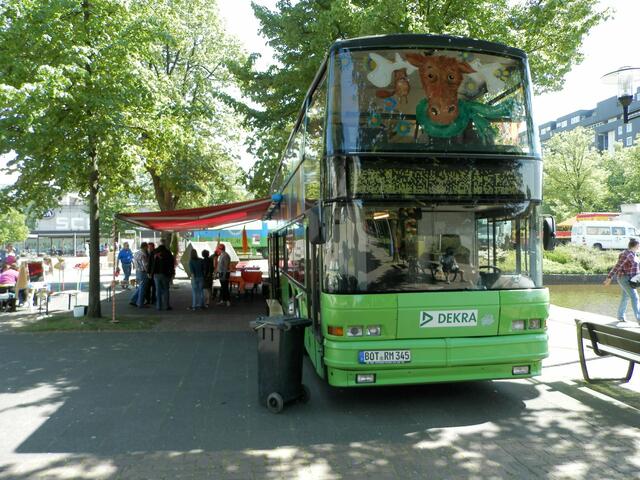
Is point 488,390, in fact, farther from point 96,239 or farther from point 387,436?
point 96,239

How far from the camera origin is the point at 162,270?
14430 millimetres

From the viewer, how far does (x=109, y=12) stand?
1158 centimetres

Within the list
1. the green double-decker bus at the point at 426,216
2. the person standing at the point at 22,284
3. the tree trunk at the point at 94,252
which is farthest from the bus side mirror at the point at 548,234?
the person standing at the point at 22,284

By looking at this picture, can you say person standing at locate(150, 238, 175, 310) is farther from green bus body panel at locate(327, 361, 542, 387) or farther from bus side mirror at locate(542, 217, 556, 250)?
bus side mirror at locate(542, 217, 556, 250)

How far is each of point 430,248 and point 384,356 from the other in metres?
1.30

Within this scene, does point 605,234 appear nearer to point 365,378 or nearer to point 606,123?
point 365,378

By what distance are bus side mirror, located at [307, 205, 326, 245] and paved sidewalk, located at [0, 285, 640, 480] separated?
76.5 inches

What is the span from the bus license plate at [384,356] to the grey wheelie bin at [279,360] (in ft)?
2.81

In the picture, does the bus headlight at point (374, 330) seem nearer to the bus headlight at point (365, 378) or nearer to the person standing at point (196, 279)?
the bus headlight at point (365, 378)

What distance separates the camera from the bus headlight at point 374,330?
5.62m

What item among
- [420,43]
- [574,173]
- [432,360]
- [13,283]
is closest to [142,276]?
[13,283]

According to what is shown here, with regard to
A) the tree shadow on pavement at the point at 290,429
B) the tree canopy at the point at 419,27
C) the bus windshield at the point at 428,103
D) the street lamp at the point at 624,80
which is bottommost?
the tree shadow on pavement at the point at 290,429

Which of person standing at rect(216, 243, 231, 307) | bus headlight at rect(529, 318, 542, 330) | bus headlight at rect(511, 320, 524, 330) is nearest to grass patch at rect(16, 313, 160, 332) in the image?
person standing at rect(216, 243, 231, 307)

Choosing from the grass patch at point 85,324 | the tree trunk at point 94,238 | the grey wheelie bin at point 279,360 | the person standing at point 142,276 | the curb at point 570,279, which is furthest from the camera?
the curb at point 570,279
